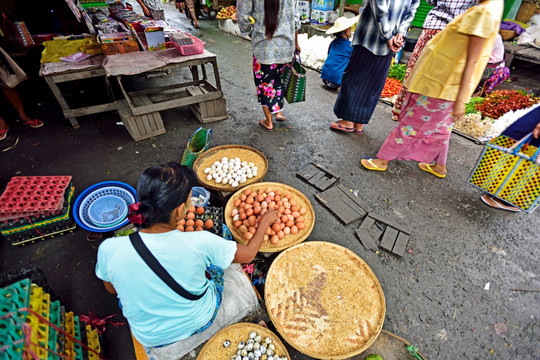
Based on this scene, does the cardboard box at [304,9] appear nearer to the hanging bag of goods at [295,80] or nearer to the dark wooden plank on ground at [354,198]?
the hanging bag of goods at [295,80]

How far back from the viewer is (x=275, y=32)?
11.0 feet

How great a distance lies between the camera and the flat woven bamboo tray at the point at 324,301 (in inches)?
69.6

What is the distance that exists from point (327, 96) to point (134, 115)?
3667 millimetres

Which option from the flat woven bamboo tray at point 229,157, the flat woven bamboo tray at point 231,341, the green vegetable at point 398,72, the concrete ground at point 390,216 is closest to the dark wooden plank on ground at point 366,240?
the concrete ground at point 390,216

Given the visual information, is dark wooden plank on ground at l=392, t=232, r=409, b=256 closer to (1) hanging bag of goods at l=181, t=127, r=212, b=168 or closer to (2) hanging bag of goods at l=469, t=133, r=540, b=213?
(2) hanging bag of goods at l=469, t=133, r=540, b=213

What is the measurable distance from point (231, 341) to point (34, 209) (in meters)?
2.14

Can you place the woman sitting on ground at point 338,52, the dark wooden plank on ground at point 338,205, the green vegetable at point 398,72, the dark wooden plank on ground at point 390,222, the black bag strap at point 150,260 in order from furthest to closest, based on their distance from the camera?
the green vegetable at point 398,72
the woman sitting on ground at point 338,52
the dark wooden plank on ground at point 338,205
the dark wooden plank on ground at point 390,222
the black bag strap at point 150,260

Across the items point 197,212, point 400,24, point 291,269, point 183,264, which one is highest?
point 400,24

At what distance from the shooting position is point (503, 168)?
8.82ft

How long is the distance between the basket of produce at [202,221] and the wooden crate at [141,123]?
2194 millimetres

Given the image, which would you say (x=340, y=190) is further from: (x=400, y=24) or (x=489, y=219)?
(x=400, y=24)

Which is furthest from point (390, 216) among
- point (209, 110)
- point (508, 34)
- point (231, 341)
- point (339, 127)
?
point (508, 34)

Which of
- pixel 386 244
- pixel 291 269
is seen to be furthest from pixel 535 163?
pixel 291 269

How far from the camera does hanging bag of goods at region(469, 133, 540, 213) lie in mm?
2510
